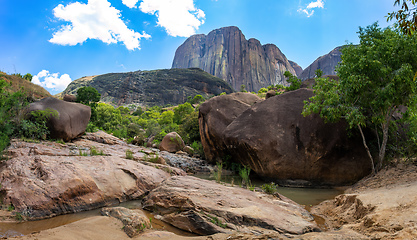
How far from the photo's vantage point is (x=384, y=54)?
830cm

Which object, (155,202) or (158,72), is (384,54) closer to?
(155,202)

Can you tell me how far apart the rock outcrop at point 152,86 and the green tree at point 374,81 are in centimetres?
8305

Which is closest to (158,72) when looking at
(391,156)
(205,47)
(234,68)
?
(234,68)

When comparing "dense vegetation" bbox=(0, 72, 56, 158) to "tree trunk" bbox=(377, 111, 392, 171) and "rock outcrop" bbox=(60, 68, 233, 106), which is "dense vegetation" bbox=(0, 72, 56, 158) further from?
"rock outcrop" bbox=(60, 68, 233, 106)

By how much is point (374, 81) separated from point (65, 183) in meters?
10.2

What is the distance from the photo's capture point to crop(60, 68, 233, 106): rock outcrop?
90.2 meters

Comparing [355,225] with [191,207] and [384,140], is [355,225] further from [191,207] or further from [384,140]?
[384,140]

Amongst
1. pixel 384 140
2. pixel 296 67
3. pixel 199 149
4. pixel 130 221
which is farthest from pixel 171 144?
pixel 296 67

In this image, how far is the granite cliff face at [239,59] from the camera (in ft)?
429

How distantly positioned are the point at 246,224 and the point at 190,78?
101 meters

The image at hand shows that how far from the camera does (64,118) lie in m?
12.9

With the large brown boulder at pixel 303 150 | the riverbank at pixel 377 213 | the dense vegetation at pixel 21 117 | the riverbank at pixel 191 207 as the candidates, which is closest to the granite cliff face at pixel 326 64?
the large brown boulder at pixel 303 150

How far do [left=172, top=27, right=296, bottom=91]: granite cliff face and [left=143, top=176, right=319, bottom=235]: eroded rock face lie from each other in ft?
409

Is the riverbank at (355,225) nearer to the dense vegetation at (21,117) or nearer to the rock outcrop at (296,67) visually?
the dense vegetation at (21,117)
